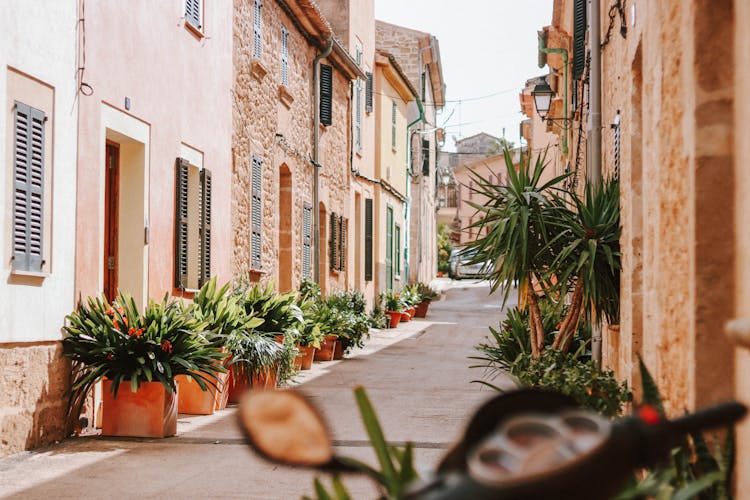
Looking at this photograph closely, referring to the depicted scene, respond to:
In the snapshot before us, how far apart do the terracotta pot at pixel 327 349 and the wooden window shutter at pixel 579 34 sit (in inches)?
211

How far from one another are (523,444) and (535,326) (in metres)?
8.20

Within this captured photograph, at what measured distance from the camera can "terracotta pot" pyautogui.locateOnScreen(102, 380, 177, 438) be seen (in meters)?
8.60

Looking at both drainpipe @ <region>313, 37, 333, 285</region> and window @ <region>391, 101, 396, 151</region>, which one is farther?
window @ <region>391, 101, 396, 151</region>

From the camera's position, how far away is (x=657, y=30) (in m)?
5.28

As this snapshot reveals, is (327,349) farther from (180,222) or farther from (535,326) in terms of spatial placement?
(535,326)

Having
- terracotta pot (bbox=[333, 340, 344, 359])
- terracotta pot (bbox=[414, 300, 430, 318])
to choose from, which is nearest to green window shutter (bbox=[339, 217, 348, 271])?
terracotta pot (bbox=[333, 340, 344, 359])

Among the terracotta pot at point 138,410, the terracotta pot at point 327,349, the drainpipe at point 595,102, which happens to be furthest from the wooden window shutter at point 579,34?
the terracotta pot at point 138,410

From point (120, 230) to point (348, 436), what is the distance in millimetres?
3368

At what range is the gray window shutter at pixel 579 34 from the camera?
14625mm

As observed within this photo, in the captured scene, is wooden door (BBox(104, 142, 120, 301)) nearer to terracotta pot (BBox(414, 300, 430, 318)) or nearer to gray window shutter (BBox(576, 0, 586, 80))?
gray window shutter (BBox(576, 0, 586, 80))

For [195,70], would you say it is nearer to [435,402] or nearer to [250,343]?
[250,343]

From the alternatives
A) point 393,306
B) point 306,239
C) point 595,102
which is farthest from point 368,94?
point 595,102

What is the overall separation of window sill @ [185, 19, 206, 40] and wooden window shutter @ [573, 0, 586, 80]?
17.2 feet

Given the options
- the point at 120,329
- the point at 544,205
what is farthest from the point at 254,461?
the point at 544,205
